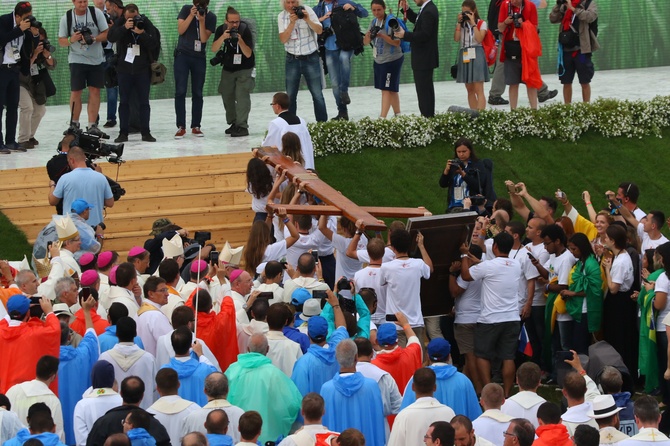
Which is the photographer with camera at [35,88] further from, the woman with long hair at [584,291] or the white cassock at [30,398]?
the white cassock at [30,398]

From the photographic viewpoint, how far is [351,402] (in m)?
9.33

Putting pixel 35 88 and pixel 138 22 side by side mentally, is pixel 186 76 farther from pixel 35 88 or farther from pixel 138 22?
pixel 35 88

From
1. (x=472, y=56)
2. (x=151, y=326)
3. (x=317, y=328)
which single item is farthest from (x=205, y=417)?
(x=472, y=56)

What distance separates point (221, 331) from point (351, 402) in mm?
1569

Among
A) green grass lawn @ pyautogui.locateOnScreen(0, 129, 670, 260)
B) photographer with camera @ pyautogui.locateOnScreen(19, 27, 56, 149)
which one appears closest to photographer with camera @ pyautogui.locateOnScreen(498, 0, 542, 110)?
green grass lawn @ pyautogui.locateOnScreen(0, 129, 670, 260)

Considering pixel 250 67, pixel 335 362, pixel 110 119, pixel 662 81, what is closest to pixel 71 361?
pixel 335 362

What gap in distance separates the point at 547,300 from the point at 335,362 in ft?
12.8

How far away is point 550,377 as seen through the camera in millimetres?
13258

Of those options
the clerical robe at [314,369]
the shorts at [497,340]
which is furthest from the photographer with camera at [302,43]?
the clerical robe at [314,369]

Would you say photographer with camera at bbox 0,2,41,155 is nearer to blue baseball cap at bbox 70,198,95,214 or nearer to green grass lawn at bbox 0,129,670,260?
green grass lawn at bbox 0,129,670,260

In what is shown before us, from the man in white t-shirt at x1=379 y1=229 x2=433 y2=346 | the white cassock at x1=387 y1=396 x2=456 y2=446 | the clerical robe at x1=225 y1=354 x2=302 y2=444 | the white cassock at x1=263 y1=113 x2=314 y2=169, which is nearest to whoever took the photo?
the white cassock at x1=387 y1=396 x2=456 y2=446

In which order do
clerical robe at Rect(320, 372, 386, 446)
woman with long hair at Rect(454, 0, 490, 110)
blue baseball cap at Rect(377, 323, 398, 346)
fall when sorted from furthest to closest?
woman with long hair at Rect(454, 0, 490, 110), blue baseball cap at Rect(377, 323, 398, 346), clerical robe at Rect(320, 372, 386, 446)

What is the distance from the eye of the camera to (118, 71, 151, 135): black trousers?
711 inches

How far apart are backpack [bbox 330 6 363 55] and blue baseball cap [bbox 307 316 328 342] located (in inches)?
Result: 374
